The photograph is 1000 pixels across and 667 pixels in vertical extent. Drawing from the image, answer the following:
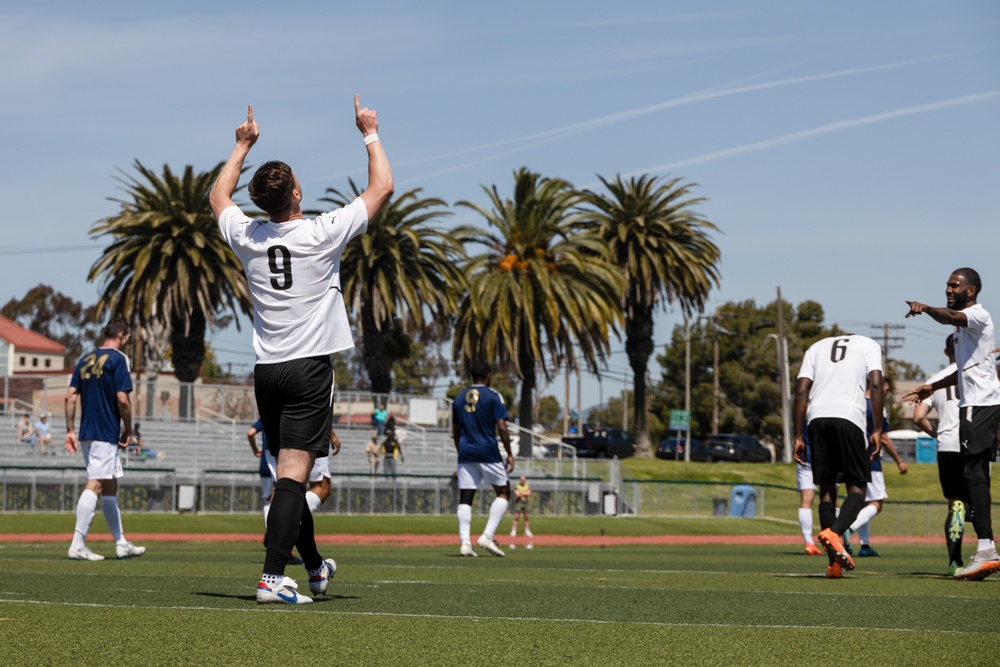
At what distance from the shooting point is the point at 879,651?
4875 millimetres

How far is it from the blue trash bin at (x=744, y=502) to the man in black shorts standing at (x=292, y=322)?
22471mm

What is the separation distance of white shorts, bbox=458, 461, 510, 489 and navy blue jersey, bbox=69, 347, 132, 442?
14.0ft

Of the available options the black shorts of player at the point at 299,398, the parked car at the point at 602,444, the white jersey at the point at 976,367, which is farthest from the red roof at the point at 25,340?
the black shorts of player at the point at 299,398

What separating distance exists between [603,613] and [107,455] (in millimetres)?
6587

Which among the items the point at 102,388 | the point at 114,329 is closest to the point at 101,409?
the point at 102,388

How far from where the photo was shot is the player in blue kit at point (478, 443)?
46.8ft

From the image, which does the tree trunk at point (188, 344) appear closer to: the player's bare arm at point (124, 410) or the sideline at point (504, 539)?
the sideline at point (504, 539)

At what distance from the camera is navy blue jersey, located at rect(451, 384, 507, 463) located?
14.3 metres

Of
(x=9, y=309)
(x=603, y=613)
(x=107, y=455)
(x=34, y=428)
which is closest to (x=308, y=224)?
(x=603, y=613)

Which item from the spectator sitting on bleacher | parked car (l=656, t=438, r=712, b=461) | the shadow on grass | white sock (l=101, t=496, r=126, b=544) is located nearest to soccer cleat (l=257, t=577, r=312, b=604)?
the shadow on grass

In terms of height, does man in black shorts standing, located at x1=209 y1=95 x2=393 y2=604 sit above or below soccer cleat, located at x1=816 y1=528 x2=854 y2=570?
above

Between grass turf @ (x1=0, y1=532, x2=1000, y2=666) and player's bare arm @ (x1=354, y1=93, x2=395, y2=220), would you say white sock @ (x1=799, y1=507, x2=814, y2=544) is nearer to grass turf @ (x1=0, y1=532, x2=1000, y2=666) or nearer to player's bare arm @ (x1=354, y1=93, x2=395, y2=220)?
grass turf @ (x1=0, y1=532, x2=1000, y2=666)

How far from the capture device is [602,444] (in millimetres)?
67812

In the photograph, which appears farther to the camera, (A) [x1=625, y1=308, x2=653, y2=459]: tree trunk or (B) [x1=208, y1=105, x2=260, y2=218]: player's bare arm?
(A) [x1=625, y1=308, x2=653, y2=459]: tree trunk
